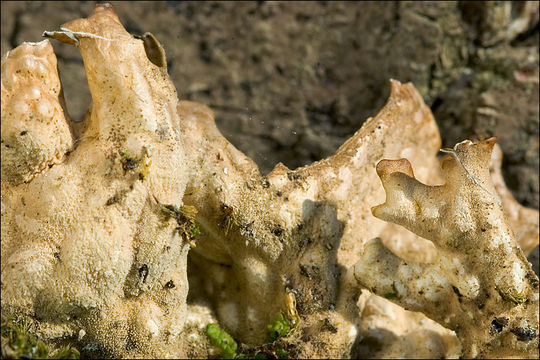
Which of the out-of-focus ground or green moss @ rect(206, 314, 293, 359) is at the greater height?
the out-of-focus ground

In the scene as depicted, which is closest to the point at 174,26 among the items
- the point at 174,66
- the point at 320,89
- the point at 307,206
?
the point at 174,66

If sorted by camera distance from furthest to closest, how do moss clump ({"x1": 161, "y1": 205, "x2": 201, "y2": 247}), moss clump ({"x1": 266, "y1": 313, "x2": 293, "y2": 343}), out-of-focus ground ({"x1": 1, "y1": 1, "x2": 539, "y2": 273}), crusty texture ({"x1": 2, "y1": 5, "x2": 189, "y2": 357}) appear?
out-of-focus ground ({"x1": 1, "y1": 1, "x2": 539, "y2": 273}) → moss clump ({"x1": 266, "y1": 313, "x2": 293, "y2": 343}) → moss clump ({"x1": 161, "y1": 205, "x2": 201, "y2": 247}) → crusty texture ({"x1": 2, "y1": 5, "x2": 189, "y2": 357})

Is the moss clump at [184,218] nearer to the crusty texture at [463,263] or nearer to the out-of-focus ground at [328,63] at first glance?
the crusty texture at [463,263]

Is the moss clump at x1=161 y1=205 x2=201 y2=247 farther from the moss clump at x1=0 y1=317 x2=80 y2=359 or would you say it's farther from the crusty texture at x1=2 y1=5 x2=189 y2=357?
the moss clump at x1=0 y1=317 x2=80 y2=359

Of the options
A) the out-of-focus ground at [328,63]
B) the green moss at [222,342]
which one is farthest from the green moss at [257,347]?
the out-of-focus ground at [328,63]

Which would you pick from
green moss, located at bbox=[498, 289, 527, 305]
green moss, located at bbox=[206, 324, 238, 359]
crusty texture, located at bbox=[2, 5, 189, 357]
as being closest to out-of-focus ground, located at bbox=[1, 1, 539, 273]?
green moss, located at bbox=[206, 324, 238, 359]
